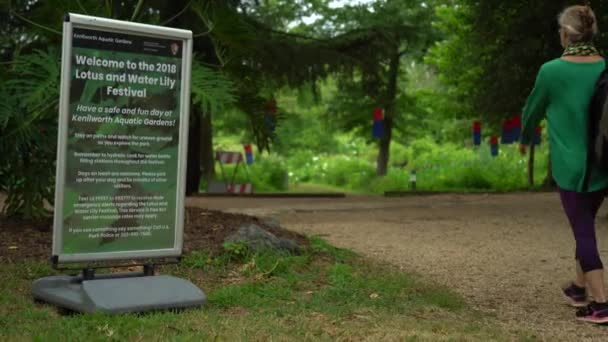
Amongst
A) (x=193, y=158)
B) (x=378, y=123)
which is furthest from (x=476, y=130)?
(x=193, y=158)

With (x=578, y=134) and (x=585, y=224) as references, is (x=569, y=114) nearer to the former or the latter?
(x=578, y=134)

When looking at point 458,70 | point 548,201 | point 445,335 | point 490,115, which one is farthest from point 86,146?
point 458,70

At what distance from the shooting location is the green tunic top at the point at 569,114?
16.4ft

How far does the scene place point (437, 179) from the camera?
23641 millimetres

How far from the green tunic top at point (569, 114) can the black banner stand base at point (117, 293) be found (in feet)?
7.95

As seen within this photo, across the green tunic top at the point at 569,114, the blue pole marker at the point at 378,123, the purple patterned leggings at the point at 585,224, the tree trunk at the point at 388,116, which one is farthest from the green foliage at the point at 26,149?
the blue pole marker at the point at 378,123

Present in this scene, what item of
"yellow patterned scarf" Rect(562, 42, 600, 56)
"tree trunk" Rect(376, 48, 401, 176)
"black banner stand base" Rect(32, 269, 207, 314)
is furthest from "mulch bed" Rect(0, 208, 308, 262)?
"tree trunk" Rect(376, 48, 401, 176)

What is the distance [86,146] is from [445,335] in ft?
7.92

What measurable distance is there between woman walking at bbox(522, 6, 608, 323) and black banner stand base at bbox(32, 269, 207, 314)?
240 cm

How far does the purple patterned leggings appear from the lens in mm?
4996

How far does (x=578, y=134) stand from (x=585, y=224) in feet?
1.86

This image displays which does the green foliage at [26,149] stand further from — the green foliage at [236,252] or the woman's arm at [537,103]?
the woman's arm at [537,103]

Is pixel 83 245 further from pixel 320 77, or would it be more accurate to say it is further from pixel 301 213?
pixel 320 77

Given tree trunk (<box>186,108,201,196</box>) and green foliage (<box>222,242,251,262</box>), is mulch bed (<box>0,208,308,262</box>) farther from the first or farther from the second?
tree trunk (<box>186,108,201,196</box>)
